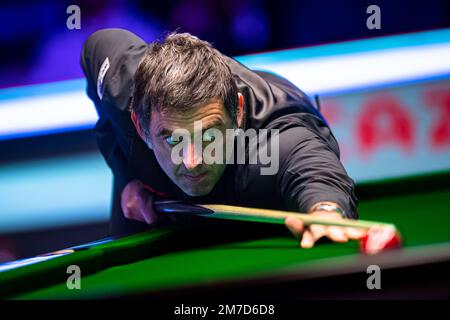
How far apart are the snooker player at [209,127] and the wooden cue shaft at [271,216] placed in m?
0.03

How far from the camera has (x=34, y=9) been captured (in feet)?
17.4

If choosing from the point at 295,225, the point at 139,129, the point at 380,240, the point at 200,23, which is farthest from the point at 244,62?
the point at 380,240

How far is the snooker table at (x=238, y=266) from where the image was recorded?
2.10 metres

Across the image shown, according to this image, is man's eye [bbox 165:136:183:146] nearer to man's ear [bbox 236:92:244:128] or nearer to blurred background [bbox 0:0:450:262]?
man's ear [bbox 236:92:244:128]

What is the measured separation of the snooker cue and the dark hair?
0.32 meters

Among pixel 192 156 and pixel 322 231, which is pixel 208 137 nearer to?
pixel 192 156

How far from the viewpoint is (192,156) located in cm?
274

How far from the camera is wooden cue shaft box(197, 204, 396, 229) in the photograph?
2.39 meters

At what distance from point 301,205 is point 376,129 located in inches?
99.4

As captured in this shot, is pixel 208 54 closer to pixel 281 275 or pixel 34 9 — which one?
pixel 281 275

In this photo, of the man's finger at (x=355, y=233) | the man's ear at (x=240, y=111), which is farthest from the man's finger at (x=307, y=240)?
the man's ear at (x=240, y=111)

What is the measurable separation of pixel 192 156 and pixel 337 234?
0.60 meters
